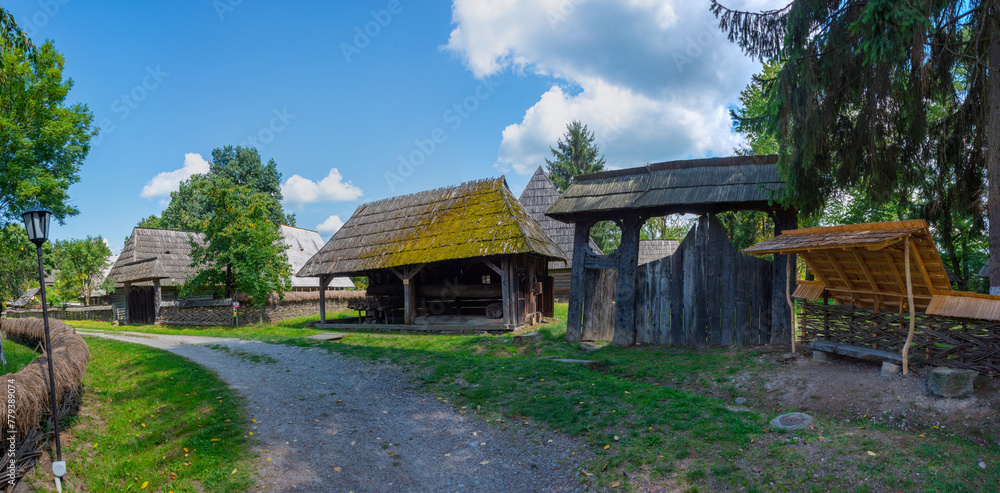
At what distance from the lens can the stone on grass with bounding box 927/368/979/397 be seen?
222 inches

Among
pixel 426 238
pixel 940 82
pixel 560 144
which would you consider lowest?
pixel 426 238

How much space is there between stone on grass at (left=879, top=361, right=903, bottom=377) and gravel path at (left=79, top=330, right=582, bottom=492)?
456 centimetres

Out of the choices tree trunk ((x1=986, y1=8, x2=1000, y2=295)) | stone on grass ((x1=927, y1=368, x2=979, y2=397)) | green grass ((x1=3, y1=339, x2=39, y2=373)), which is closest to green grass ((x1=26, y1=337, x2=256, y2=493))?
green grass ((x1=3, y1=339, x2=39, y2=373))

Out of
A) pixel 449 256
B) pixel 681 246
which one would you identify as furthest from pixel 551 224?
pixel 681 246

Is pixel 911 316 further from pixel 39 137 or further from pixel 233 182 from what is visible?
pixel 233 182

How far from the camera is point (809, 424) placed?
5258 mm

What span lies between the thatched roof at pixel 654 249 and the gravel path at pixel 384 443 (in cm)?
2309

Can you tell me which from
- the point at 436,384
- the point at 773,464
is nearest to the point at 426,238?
the point at 436,384

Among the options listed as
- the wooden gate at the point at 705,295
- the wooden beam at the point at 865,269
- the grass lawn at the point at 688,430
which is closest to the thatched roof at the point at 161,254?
the grass lawn at the point at 688,430

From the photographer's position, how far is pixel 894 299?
23.3 ft

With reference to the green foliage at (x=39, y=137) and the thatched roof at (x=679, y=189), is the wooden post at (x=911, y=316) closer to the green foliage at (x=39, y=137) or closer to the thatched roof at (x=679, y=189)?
the thatched roof at (x=679, y=189)

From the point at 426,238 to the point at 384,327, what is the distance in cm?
336

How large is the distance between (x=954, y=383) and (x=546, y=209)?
17458 millimetres

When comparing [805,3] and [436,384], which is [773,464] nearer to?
[436,384]
